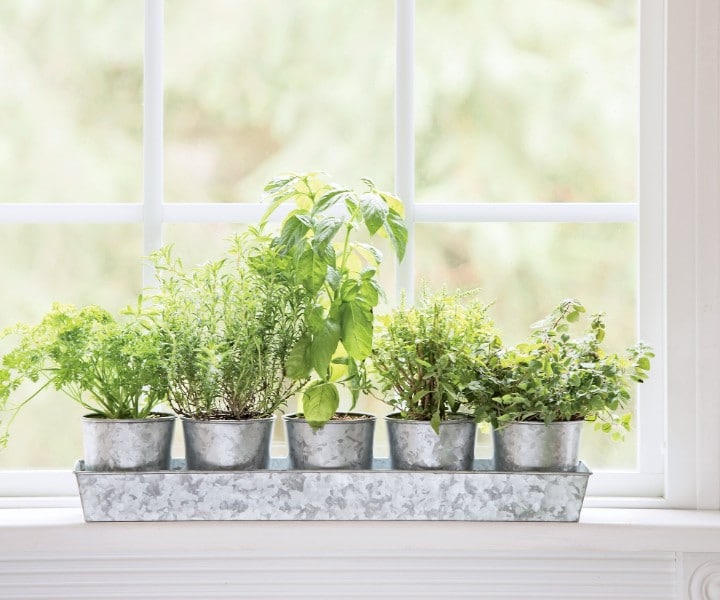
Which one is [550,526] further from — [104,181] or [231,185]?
[104,181]

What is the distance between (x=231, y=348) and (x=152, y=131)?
45 cm

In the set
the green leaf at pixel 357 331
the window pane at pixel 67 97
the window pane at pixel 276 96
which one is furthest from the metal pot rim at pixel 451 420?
the window pane at pixel 67 97

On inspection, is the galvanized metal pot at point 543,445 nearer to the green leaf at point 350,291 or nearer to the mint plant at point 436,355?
the mint plant at point 436,355

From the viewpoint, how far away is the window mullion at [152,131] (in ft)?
4.41

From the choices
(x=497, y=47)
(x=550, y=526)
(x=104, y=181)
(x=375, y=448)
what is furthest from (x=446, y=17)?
(x=550, y=526)

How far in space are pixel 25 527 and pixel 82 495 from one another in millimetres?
124

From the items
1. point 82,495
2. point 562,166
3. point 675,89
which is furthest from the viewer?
point 562,166

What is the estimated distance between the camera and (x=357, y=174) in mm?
1386

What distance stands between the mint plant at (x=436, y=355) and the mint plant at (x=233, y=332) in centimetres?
15

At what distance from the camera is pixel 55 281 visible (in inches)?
54.4

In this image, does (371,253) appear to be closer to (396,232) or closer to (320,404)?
(396,232)

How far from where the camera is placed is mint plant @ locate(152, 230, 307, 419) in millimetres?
1134

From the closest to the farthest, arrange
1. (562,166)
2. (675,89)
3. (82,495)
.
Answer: (82,495), (675,89), (562,166)

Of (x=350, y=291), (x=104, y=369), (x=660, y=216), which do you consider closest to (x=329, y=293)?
(x=350, y=291)
